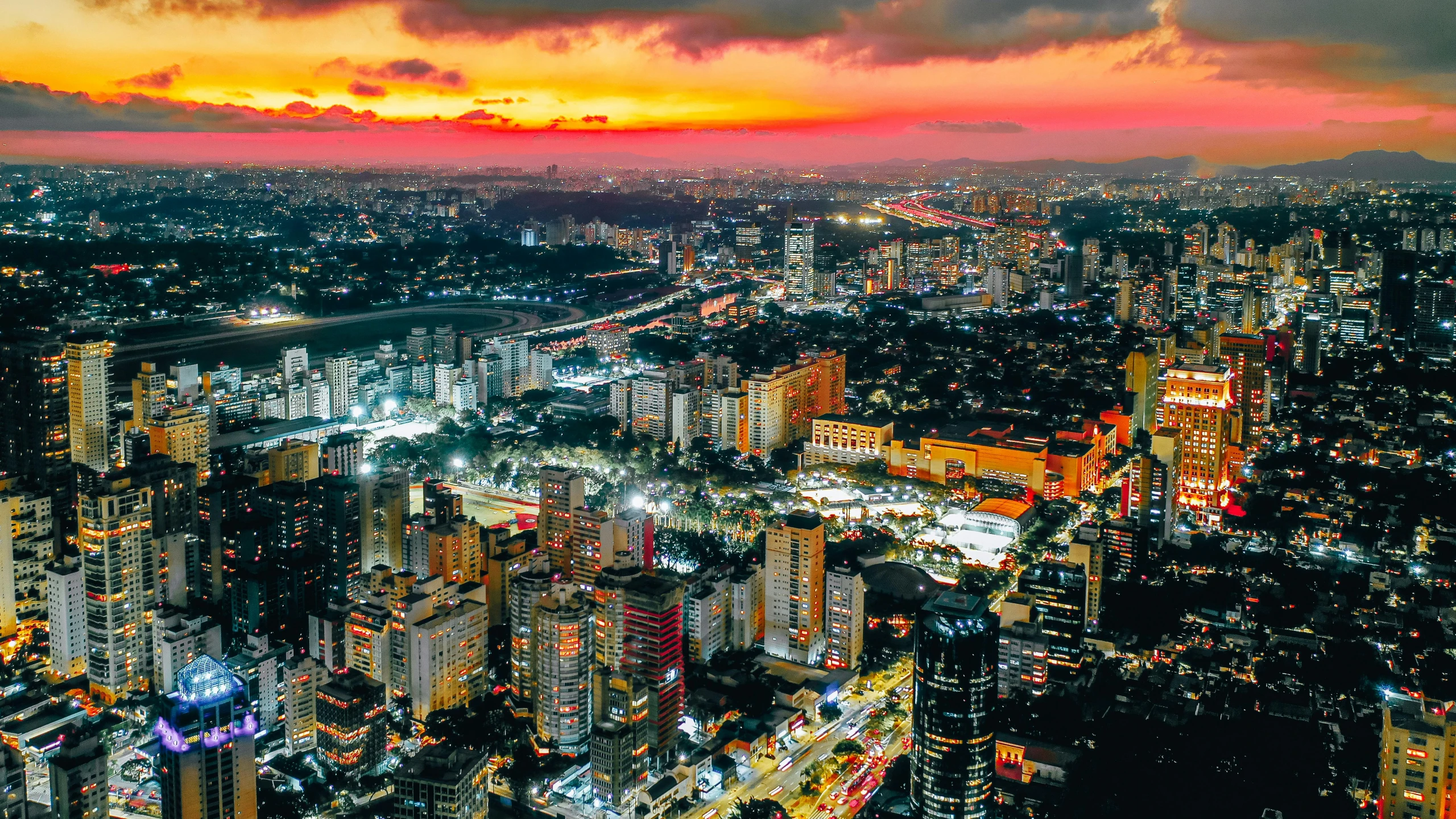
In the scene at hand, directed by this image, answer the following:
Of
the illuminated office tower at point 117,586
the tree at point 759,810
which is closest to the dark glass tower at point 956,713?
the tree at point 759,810

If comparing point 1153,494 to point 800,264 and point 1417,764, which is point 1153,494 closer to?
point 1417,764

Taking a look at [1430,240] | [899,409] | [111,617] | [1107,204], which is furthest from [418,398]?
[1107,204]

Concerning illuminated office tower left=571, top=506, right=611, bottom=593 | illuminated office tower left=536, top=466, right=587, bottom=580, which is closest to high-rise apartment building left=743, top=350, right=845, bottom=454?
illuminated office tower left=536, top=466, right=587, bottom=580

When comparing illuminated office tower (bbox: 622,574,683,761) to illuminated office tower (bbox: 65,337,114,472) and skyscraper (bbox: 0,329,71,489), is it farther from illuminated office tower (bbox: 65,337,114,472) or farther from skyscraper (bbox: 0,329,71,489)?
illuminated office tower (bbox: 65,337,114,472)

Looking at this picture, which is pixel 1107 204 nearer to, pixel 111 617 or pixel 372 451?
pixel 372 451

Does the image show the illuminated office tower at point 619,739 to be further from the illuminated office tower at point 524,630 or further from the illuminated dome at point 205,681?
the illuminated dome at point 205,681
